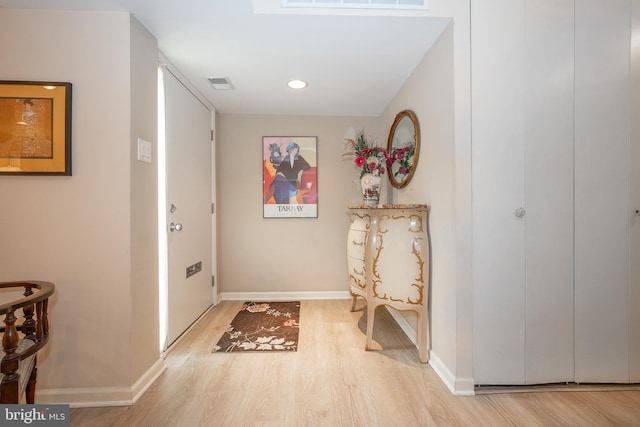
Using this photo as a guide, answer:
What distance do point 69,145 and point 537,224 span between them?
2677mm

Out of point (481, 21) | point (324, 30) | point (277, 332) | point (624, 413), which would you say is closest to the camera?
point (624, 413)

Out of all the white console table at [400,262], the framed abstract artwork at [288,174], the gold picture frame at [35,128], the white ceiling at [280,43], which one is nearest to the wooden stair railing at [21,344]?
the gold picture frame at [35,128]

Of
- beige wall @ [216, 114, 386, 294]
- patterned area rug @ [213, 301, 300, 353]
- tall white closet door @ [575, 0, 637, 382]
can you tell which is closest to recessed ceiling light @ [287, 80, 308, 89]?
beige wall @ [216, 114, 386, 294]

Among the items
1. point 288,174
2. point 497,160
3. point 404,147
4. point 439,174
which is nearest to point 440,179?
point 439,174

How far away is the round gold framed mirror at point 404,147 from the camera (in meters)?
2.35

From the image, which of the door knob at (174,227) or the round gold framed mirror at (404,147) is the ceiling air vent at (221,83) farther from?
the round gold framed mirror at (404,147)

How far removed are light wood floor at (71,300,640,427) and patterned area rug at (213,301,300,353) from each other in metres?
0.13

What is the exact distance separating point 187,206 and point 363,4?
6.65 ft

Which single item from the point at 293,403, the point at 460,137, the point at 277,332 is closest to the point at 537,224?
the point at 460,137

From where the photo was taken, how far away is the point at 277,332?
2.60 meters

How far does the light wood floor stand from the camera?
1522mm

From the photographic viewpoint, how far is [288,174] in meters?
3.54

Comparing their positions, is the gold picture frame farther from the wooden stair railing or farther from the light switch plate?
the wooden stair railing

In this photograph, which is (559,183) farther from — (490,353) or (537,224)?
(490,353)
